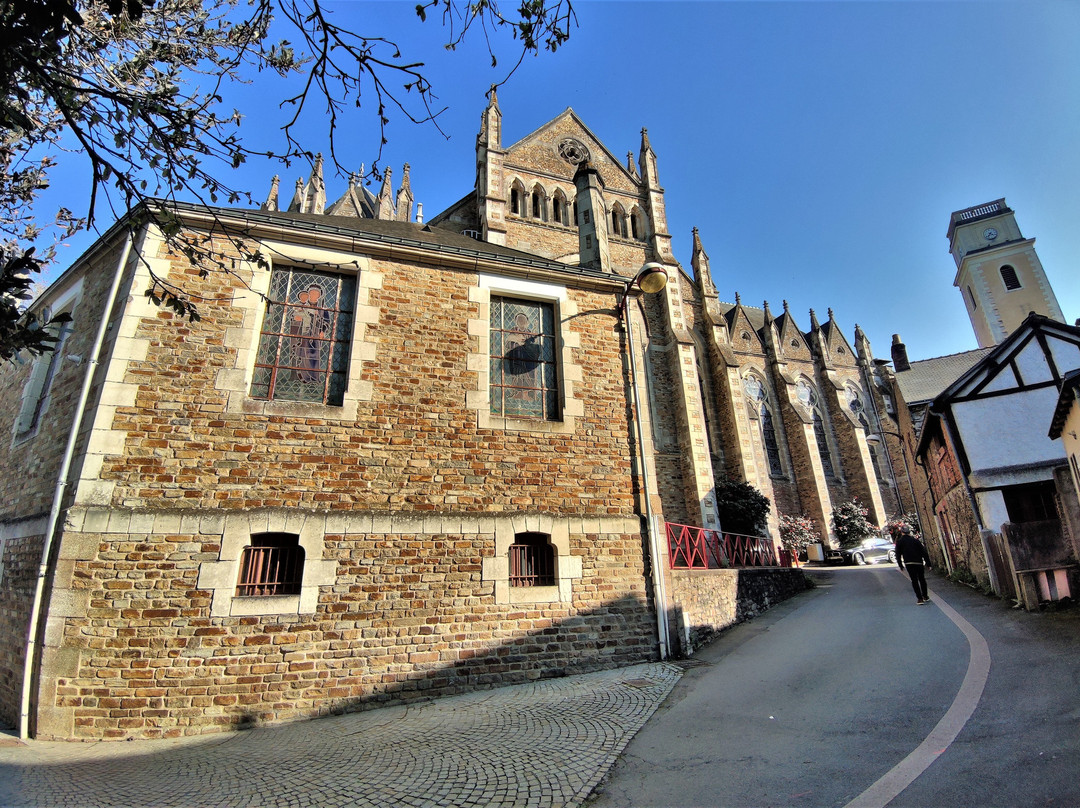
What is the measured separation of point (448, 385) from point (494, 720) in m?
3.89

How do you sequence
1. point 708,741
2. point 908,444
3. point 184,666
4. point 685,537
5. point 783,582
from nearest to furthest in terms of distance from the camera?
1. point 708,741
2. point 184,666
3. point 685,537
4. point 783,582
5. point 908,444

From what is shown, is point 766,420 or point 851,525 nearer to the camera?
point 851,525

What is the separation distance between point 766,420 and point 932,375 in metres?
7.76

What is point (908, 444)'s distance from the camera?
1969 centimetres

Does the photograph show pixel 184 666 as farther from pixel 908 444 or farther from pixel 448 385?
pixel 908 444

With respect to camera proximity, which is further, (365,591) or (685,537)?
(685,537)

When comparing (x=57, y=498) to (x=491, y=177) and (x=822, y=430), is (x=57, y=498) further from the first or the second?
(x=822, y=430)

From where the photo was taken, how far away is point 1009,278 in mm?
37031

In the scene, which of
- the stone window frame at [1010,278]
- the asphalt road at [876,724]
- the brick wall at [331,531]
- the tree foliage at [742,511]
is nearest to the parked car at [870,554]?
the tree foliage at [742,511]

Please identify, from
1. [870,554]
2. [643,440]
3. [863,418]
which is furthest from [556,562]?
[863,418]

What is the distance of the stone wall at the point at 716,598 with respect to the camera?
7.54 metres

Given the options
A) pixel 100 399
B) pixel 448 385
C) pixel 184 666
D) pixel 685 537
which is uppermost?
pixel 448 385

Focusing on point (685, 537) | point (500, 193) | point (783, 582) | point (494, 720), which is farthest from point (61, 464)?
point (500, 193)

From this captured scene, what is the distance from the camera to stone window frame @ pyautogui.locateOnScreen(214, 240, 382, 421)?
20.3 ft
